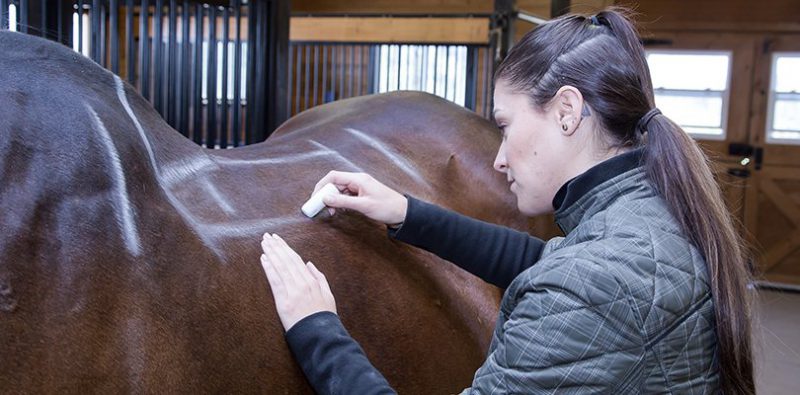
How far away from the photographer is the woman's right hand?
4.43ft

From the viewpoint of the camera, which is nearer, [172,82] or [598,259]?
[598,259]

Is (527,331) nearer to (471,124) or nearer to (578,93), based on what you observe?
(578,93)

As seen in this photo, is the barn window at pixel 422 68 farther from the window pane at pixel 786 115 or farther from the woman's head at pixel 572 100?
the window pane at pixel 786 115

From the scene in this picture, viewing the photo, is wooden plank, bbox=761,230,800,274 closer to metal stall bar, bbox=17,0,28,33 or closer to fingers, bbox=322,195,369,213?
fingers, bbox=322,195,369,213

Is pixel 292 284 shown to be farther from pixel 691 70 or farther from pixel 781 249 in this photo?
pixel 781 249

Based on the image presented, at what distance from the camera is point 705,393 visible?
Result: 35.0 inches

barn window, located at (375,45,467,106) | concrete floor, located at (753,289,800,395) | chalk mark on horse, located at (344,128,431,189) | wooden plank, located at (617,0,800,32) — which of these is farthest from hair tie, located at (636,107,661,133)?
wooden plank, located at (617,0,800,32)

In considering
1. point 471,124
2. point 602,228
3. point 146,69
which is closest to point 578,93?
point 602,228

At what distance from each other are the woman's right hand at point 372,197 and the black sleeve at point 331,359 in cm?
30

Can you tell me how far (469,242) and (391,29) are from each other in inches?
107

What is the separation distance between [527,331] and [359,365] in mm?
259

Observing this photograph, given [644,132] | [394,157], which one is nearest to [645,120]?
[644,132]

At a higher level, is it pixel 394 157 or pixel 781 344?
pixel 394 157

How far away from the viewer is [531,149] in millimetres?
1003
